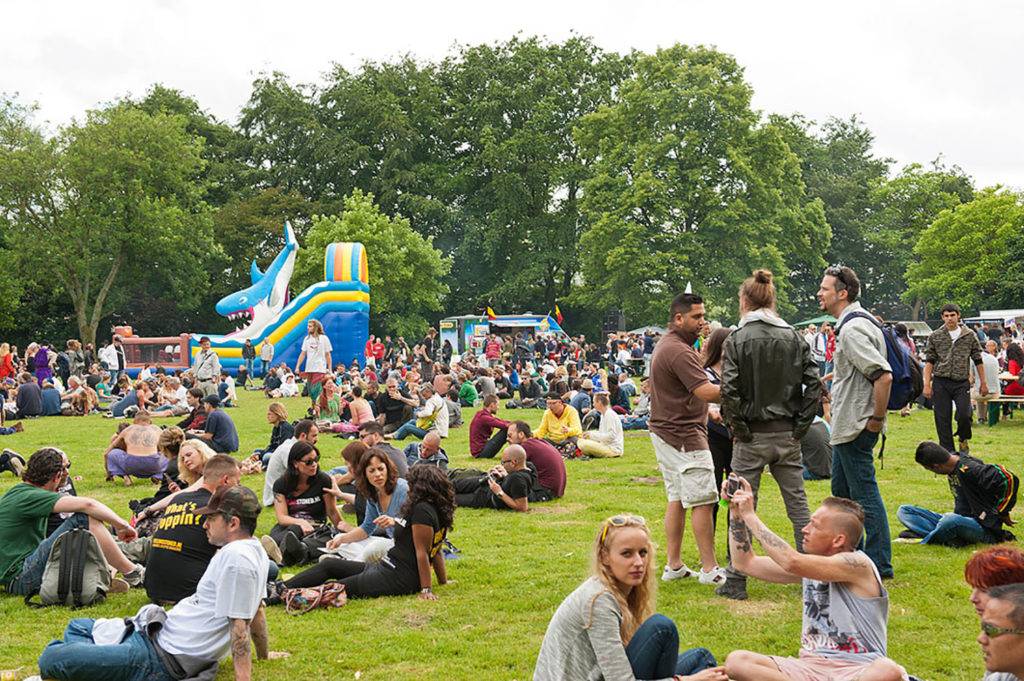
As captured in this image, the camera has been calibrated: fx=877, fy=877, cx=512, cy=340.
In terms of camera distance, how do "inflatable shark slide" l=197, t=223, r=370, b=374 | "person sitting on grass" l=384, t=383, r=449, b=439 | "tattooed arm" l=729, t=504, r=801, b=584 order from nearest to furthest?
"tattooed arm" l=729, t=504, r=801, b=584 < "person sitting on grass" l=384, t=383, r=449, b=439 < "inflatable shark slide" l=197, t=223, r=370, b=374

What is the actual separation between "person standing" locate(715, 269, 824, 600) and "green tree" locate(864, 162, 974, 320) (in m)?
50.5

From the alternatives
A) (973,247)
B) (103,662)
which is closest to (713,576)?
(103,662)

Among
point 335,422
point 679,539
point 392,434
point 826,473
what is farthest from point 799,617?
point 335,422

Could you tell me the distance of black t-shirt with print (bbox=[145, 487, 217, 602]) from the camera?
5.55 meters

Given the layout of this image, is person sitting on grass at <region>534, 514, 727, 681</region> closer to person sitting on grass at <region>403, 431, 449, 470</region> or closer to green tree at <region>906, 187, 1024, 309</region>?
person sitting on grass at <region>403, 431, 449, 470</region>

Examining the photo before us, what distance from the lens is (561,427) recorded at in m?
13.3

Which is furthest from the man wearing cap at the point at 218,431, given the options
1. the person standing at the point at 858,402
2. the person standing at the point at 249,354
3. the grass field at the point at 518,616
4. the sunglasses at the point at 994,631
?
the person standing at the point at 249,354

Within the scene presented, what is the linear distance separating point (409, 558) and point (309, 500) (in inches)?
71.5

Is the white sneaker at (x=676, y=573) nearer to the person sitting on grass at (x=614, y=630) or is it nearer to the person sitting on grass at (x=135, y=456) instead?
the person sitting on grass at (x=614, y=630)

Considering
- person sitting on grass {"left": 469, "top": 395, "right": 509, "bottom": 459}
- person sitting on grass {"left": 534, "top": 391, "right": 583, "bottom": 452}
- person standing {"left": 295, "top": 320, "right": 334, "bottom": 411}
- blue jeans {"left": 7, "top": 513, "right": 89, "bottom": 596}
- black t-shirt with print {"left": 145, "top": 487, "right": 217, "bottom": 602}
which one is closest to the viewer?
black t-shirt with print {"left": 145, "top": 487, "right": 217, "bottom": 602}

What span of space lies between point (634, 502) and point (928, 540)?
3.09m

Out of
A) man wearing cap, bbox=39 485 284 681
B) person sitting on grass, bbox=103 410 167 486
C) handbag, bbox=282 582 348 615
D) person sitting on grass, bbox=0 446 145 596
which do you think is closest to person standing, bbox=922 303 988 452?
handbag, bbox=282 582 348 615

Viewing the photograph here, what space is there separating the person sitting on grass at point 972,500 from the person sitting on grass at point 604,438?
5920mm

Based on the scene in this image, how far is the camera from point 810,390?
18.7 ft
